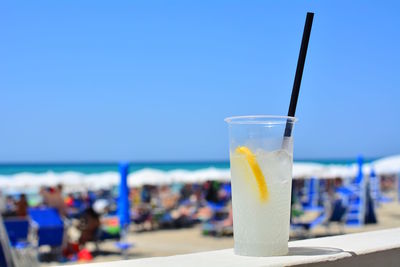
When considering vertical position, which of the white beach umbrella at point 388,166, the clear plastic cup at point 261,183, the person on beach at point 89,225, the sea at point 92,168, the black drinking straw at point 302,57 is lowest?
the sea at point 92,168

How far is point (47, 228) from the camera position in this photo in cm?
910

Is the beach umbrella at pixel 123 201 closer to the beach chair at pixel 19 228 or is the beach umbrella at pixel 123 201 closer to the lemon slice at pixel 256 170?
the beach chair at pixel 19 228

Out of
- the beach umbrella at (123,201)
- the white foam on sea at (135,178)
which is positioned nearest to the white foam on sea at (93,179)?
the white foam on sea at (135,178)

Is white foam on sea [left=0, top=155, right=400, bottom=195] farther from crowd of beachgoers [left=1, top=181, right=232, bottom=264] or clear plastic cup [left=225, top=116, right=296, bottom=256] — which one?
clear plastic cup [left=225, top=116, right=296, bottom=256]

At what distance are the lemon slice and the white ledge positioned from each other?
5.9 inches

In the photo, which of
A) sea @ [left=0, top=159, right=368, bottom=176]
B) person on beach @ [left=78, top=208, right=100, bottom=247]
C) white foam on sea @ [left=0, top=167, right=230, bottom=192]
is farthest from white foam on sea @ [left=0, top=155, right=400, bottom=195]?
sea @ [left=0, top=159, right=368, bottom=176]

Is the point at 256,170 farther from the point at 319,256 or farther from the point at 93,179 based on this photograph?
the point at 93,179

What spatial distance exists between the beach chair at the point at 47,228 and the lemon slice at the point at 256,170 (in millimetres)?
8312

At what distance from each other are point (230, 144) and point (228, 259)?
0.31 meters

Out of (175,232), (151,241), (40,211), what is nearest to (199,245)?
(151,241)

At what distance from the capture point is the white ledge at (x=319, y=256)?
1157 mm

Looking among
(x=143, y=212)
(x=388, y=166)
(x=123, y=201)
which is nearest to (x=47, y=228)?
(x=123, y=201)

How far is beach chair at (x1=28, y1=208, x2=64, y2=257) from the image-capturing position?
9102 millimetres

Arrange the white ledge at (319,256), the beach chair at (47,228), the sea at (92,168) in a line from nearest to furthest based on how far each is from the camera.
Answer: the white ledge at (319,256), the beach chair at (47,228), the sea at (92,168)
